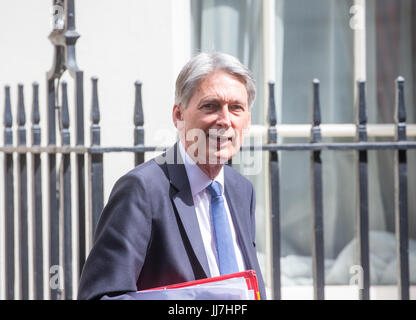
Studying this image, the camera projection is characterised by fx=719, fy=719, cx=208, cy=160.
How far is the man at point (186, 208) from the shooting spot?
5.95 feet

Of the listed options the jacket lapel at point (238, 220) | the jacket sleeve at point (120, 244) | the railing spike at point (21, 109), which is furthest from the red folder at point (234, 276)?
the railing spike at point (21, 109)

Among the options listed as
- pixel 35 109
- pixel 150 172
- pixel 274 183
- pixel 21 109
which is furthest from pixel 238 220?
pixel 21 109

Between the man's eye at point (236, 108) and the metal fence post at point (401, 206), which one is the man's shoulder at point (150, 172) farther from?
the metal fence post at point (401, 206)

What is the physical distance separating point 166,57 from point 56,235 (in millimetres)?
1361

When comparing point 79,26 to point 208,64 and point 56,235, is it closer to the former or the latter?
point 56,235

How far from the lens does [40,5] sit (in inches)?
178

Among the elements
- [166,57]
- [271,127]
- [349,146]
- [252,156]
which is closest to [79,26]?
[166,57]

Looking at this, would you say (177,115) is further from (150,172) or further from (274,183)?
(274,183)

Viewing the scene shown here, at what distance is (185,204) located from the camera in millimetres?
1938

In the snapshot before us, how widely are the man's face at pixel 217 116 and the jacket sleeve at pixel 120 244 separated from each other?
0.20m

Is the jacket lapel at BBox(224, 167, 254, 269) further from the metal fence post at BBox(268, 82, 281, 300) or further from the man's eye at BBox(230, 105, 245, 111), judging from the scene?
the metal fence post at BBox(268, 82, 281, 300)

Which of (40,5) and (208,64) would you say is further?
(40,5)

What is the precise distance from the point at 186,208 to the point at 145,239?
0.52ft

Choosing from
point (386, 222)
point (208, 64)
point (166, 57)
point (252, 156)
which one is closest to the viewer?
point (208, 64)
